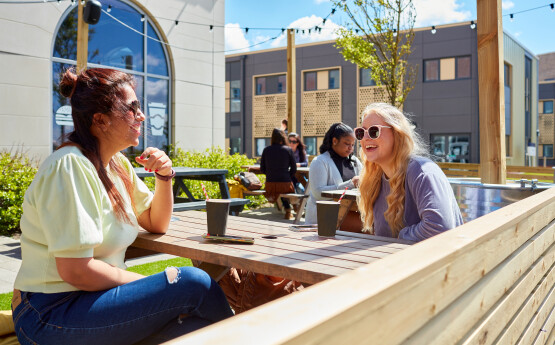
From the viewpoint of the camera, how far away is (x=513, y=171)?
40.1ft

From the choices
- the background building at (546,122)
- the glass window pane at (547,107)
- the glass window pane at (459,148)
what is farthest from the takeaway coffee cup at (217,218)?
the glass window pane at (547,107)

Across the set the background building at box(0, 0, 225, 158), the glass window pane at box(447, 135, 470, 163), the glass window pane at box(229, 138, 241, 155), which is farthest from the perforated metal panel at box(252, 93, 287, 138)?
the background building at box(0, 0, 225, 158)

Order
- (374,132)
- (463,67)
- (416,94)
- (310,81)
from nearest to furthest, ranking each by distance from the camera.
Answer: (374,132) → (463,67) → (416,94) → (310,81)

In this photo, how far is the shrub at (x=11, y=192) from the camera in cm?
661

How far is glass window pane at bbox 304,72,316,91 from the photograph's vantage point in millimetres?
32656

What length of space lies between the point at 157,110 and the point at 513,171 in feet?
27.6

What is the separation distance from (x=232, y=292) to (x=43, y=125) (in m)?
6.63

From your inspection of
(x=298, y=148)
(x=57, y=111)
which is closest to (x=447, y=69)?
(x=298, y=148)

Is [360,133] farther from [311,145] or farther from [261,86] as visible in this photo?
[261,86]

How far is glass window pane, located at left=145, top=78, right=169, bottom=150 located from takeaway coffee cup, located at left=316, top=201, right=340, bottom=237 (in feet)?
27.4

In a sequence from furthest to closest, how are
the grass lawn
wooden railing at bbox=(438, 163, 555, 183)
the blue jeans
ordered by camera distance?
wooden railing at bbox=(438, 163, 555, 183) → the grass lawn → the blue jeans

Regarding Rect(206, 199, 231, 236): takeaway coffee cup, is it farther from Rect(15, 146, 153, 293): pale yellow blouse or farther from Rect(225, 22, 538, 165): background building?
Rect(225, 22, 538, 165): background building

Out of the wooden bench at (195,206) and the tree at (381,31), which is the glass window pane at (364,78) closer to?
the tree at (381,31)

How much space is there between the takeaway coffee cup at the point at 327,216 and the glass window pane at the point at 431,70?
28009mm
